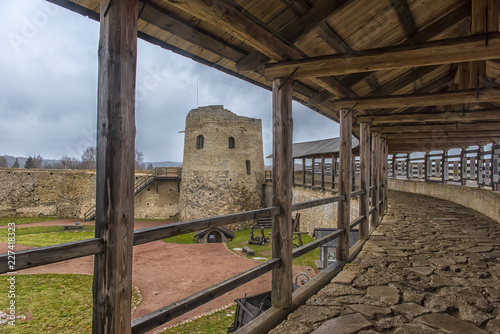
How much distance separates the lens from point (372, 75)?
4.45 m

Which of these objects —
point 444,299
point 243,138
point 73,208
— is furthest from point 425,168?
A: point 73,208

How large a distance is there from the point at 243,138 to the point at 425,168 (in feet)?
35.9

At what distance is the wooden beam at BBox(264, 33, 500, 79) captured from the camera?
249 centimetres

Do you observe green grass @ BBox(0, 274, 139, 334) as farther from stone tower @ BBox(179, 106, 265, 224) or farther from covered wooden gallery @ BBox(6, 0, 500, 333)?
stone tower @ BBox(179, 106, 265, 224)

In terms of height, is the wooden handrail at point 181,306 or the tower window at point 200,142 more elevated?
the tower window at point 200,142

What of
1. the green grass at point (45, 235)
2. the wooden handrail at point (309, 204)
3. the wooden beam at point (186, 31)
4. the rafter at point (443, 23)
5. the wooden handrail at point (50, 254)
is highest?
the rafter at point (443, 23)

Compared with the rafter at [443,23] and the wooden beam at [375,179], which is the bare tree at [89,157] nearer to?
the wooden beam at [375,179]

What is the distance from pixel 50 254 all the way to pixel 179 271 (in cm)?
1064

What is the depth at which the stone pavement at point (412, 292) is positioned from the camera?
95.4 inches

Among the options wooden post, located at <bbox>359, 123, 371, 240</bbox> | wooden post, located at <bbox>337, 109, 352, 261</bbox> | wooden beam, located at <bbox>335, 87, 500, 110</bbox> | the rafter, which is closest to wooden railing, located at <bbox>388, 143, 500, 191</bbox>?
wooden post, located at <bbox>359, 123, 371, 240</bbox>

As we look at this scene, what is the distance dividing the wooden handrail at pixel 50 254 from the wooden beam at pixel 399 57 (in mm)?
2139

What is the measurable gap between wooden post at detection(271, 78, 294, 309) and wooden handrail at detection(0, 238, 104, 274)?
1.76 metres

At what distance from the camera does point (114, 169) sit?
4.72 feet

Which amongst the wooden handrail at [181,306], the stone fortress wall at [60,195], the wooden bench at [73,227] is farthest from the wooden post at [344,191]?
the stone fortress wall at [60,195]
